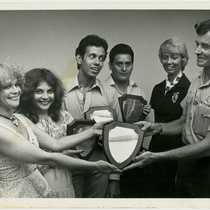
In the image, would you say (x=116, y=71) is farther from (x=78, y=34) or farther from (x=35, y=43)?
(x=35, y=43)

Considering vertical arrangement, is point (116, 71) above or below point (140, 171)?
above

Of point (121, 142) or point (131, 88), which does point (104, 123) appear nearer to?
point (121, 142)

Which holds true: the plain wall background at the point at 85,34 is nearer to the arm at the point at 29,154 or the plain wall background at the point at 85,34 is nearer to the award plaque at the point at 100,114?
the award plaque at the point at 100,114

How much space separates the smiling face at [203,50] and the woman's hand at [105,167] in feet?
2.93

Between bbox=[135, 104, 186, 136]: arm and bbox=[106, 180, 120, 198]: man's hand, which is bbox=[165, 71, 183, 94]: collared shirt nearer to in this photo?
bbox=[135, 104, 186, 136]: arm

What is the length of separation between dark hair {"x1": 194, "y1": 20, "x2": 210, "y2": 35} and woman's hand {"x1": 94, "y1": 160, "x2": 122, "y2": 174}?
3.49ft

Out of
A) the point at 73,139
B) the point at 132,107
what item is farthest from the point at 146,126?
the point at 73,139

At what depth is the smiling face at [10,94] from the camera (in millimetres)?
3186

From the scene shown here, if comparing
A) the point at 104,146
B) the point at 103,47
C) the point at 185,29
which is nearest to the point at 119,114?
the point at 104,146

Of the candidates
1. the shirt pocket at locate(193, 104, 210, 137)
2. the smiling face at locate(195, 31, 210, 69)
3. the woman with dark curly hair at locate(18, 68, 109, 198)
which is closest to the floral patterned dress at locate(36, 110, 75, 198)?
the woman with dark curly hair at locate(18, 68, 109, 198)

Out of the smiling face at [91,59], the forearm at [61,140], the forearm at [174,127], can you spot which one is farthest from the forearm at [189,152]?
the smiling face at [91,59]

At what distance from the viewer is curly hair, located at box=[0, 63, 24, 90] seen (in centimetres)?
321

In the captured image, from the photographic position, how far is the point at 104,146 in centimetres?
323
